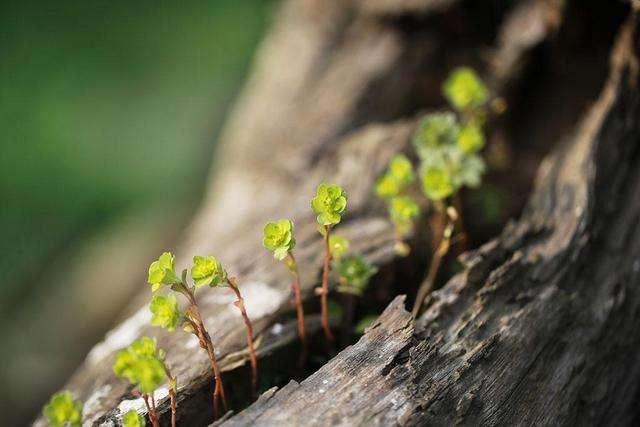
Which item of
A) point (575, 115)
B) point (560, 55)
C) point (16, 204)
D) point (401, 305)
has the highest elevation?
point (16, 204)

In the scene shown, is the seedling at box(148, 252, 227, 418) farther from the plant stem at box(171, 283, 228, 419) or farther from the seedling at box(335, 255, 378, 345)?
the seedling at box(335, 255, 378, 345)

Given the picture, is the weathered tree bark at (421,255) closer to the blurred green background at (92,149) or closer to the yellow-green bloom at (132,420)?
the yellow-green bloom at (132,420)

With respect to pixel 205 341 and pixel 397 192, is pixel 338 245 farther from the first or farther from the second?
pixel 205 341

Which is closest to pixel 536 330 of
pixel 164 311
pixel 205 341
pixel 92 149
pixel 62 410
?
pixel 205 341

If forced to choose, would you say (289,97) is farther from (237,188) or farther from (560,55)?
(560,55)

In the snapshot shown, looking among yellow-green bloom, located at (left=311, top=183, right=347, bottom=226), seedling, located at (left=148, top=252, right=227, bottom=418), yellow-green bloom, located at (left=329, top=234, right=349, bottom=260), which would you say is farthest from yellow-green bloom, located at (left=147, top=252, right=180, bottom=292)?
yellow-green bloom, located at (left=329, top=234, right=349, bottom=260)

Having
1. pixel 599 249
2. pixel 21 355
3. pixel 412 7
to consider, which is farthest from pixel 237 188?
pixel 21 355
